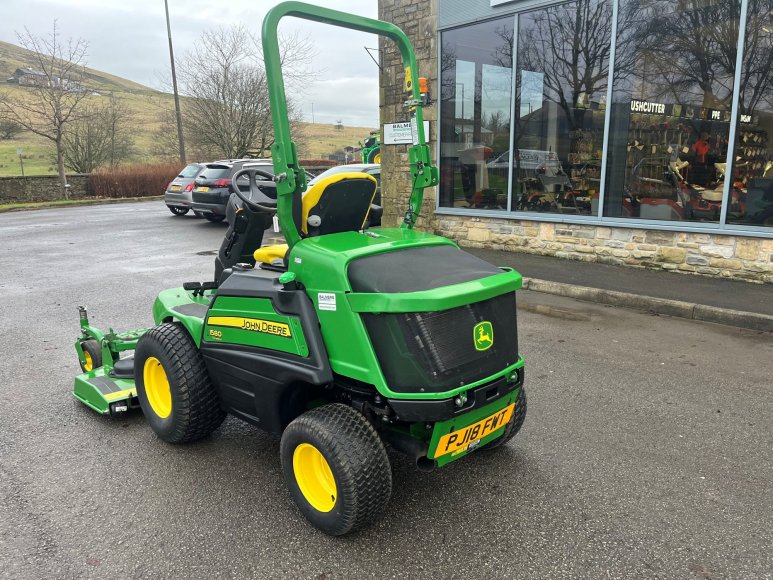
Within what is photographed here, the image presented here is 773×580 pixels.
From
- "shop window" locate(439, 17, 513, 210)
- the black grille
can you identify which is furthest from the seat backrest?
"shop window" locate(439, 17, 513, 210)

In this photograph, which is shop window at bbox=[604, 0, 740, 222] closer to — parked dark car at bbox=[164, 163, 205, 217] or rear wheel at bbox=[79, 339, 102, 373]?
rear wheel at bbox=[79, 339, 102, 373]

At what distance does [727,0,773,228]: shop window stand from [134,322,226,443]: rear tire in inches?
280

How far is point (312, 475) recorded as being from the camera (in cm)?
281

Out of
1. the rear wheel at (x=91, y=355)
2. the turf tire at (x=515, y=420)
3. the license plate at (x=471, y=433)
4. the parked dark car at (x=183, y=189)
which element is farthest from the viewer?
the parked dark car at (x=183, y=189)

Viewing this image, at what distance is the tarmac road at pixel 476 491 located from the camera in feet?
8.24

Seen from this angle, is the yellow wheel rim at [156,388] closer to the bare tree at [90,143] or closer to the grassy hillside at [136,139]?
the grassy hillside at [136,139]

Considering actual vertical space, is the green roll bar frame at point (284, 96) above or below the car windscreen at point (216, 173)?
above

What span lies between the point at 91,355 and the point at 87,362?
0.43 feet

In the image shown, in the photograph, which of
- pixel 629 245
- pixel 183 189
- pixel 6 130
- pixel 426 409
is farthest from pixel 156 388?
pixel 6 130

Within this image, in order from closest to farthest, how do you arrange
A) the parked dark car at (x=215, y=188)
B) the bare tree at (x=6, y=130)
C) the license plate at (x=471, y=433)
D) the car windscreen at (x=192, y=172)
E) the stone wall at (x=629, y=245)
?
1. the license plate at (x=471, y=433)
2. the stone wall at (x=629, y=245)
3. the parked dark car at (x=215, y=188)
4. the car windscreen at (x=192, y=172)
5. the bare tree at (x=6, y=130)

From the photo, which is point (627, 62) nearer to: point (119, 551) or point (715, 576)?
point (715, 576)

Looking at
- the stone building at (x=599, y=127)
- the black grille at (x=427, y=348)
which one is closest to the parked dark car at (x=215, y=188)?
the stone building at (x=599, y=127)

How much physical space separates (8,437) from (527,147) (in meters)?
8.22

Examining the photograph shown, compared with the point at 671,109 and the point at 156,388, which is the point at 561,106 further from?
the point at 156,388
